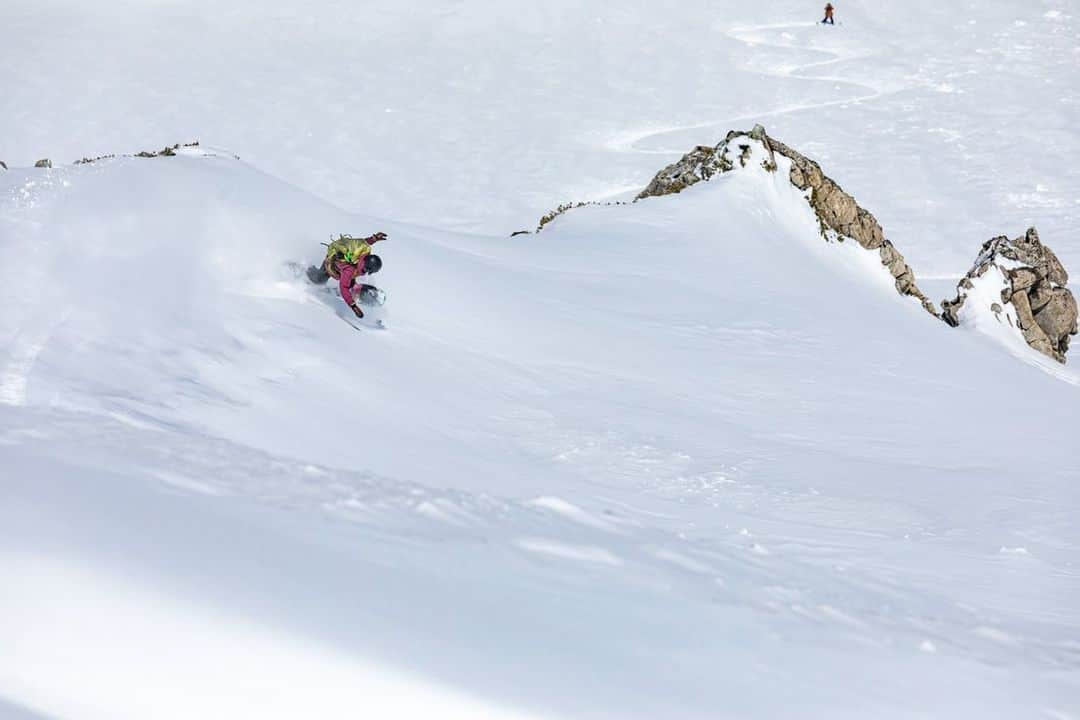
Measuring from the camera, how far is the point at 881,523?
770 cm

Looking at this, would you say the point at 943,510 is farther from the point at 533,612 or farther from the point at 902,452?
the point at 533,612

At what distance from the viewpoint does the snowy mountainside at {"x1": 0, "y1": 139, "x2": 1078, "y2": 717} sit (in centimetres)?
324

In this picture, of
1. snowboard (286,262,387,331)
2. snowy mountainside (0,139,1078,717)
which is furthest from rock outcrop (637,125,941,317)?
snowboard (286,262,387,331)

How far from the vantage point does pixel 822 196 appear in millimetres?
20672

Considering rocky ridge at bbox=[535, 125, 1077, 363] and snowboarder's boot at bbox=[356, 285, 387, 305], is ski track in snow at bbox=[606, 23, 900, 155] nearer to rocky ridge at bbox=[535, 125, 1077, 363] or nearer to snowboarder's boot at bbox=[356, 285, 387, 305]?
rocky ridge at bbox=[535, 125, 1077, 363]

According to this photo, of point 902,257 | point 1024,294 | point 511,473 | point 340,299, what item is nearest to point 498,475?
point 511,473

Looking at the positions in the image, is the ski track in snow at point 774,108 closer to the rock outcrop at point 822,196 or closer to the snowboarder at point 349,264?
the rock outcrop at point 822,196

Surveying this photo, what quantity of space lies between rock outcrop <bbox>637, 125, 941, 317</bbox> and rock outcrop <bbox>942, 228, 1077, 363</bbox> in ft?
2.64

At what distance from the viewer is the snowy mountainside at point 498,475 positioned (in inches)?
128

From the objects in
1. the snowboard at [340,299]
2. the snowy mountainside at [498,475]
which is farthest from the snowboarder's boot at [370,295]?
the snowy mountainside at [498,475]

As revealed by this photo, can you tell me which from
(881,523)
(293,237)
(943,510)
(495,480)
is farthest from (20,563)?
(293,237)

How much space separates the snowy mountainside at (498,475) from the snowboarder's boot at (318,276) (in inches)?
8.4

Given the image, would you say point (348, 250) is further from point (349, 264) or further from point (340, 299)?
point (340, 299)

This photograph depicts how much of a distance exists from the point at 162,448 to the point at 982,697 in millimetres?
3509
